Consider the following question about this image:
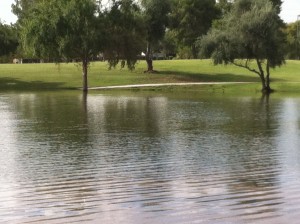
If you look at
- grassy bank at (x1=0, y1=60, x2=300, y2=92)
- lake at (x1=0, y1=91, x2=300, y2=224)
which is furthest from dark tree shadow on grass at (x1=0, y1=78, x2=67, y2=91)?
lake at (x1=0, y1=91, x2=300, y2=224)

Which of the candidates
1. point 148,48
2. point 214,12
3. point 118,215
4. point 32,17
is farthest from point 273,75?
point 118,215

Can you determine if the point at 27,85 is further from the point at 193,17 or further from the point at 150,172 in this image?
the point at 150,172

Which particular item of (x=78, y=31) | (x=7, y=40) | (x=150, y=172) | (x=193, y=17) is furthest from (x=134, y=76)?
(x=150, y=172)

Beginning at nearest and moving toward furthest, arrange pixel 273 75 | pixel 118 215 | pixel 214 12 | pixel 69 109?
1. pixel 118 215
2. pixel 69 109
3. pixel 273 75
4. pixel 214 12

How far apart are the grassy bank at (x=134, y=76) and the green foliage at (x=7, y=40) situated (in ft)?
9.13

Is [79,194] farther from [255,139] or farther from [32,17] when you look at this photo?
[32,17]

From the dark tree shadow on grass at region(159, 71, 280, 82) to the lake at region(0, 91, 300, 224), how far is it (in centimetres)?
4383

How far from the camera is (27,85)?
218 feet

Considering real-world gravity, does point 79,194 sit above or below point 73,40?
below

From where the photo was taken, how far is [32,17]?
59.9m

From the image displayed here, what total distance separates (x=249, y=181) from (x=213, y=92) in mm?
44030

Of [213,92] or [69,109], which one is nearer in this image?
[69,109]

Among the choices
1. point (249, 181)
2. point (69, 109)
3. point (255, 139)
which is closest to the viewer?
point (249, 181)

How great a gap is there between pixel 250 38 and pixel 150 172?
137ft
